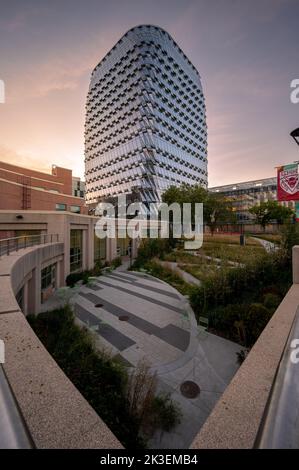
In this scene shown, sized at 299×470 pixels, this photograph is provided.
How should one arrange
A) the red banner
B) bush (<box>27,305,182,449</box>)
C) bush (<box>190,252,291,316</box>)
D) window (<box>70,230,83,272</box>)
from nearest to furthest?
bush (<box>27,305,182,449</box>), the red banner, bush (<box>190,252,291,316</box>), window (<box>70,230,83,272</box>)

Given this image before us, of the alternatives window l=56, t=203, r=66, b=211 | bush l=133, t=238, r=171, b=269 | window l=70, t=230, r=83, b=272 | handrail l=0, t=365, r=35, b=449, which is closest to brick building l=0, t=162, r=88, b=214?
window l=56, t=203, r=66, b=211

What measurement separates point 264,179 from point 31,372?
10889cm

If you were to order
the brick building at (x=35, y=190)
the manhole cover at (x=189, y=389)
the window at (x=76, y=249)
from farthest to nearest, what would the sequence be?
1. the brick building at (x=35, y=190)
2. the window at (x=76, y=249)
3. the manhole cover at (x=189, y=389)

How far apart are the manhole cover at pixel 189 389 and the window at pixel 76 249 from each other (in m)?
14.8

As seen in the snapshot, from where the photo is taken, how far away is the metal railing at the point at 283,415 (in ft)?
5.38

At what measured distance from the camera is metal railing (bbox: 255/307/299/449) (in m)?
1.64

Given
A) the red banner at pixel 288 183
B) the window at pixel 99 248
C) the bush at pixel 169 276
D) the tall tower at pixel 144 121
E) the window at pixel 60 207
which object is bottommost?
the bush at pixel 169 276

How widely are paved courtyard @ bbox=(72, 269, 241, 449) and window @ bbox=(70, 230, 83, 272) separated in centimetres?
434

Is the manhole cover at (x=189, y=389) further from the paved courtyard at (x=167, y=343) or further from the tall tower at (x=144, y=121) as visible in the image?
the tall tower at (x=144, y=121)

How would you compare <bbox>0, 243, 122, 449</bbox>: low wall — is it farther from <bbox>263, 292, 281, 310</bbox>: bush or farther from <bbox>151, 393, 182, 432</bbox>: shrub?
<bbox>263, 292, 281, 310</bbox>: bush

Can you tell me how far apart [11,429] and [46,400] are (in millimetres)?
606

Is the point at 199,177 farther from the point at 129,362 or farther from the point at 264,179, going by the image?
the point at 129,362

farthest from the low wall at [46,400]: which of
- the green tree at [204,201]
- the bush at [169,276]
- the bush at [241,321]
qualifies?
the green tree at [204,201]

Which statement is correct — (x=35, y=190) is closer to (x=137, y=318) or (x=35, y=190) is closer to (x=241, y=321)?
(x=137, y=318)
